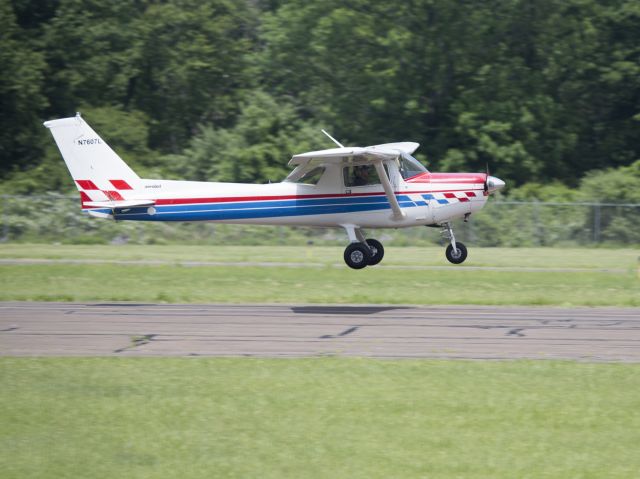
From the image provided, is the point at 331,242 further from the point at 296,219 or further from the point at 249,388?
the point at 249,388

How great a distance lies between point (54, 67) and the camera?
170 ft

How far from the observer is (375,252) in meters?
24.0

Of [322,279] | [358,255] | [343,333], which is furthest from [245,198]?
[343,333]

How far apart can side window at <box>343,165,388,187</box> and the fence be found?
14.5 meters

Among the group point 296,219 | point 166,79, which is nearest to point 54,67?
point 166,79

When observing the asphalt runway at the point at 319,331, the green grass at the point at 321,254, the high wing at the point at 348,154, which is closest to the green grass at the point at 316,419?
the asphalt runway at the point at 319,331

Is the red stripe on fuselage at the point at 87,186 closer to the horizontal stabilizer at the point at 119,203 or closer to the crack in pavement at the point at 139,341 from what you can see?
the horizontal stabilizer at the point at 119,203

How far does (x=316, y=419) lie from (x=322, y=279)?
14909 mm

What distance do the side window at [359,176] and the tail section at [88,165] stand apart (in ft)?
16.4

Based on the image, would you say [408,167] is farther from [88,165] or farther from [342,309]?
[88,165]

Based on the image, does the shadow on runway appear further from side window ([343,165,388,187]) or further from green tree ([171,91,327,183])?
green tree ([171,91,327,183])

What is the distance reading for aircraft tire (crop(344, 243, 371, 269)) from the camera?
2352 cm

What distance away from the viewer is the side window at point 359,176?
75.6 ft

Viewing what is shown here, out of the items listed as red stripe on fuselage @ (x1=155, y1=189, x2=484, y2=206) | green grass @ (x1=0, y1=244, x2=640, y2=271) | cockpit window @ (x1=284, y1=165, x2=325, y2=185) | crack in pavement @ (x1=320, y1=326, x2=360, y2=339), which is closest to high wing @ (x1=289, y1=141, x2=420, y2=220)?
red stripe on fuselage @ (x1=155, y1=189, x2=484, y2=206)
